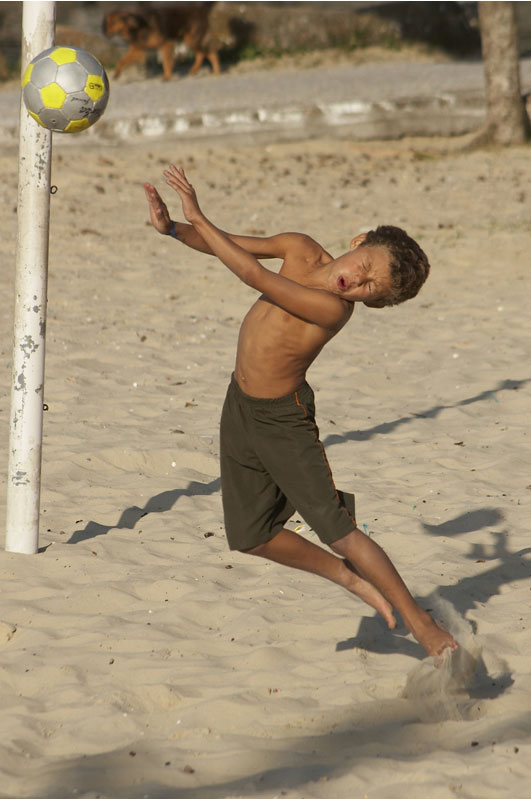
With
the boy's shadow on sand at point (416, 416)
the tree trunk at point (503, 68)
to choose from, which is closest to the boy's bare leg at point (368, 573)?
the boy's shadow on sand at point (416, 416)

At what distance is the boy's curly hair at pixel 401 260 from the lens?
11.8 feet

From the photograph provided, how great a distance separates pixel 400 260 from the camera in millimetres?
3594

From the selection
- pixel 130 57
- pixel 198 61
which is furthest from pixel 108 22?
pixel 198 61

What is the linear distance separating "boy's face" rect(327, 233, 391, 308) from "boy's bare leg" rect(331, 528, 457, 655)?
877 mm

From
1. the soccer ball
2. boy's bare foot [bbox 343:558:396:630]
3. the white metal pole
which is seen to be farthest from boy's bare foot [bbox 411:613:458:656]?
the soccer ball

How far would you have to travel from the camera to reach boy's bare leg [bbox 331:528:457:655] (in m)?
3.70

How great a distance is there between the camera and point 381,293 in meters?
3.66

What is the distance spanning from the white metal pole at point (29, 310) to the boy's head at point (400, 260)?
1.72m

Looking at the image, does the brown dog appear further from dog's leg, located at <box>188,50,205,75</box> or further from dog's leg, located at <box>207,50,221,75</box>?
dog's leg, located at <box>207,50,221,75</box>

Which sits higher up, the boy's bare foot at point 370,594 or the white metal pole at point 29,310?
the white metal pole at point 29,310

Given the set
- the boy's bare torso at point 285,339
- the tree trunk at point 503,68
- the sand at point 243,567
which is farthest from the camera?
the tree trunk at point 503,68

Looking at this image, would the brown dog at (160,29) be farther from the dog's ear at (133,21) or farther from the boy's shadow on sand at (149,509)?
the boy's shadow on sand at (149,509)

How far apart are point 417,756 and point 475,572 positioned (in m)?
1.59

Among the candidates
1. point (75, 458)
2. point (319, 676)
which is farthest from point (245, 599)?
point (75, 458)
